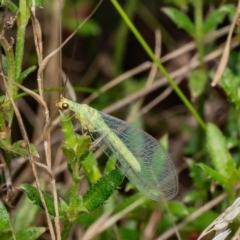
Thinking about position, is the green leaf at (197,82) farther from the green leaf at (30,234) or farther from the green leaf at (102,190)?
the green leaf at (30,234)

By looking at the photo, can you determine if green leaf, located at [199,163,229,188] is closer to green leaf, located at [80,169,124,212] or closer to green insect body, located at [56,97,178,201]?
green insect body, located at [56,97,178,201]

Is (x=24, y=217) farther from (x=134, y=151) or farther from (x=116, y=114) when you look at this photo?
(x=116, y=114)

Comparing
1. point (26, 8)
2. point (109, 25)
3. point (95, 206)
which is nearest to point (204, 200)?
point (95, 206)

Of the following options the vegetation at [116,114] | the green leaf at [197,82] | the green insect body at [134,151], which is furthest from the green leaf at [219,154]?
the green leaf at [197,82]

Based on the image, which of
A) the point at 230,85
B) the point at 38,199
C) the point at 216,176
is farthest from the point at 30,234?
the point at 230,85

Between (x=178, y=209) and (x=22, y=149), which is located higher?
(x=22, y=149)

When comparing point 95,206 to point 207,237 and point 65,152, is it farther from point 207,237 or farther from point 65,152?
point 207,237

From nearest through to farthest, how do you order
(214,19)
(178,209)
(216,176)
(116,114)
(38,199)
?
(38,199)
(216,176)
(178,209)
(214,19)
(116,114)
